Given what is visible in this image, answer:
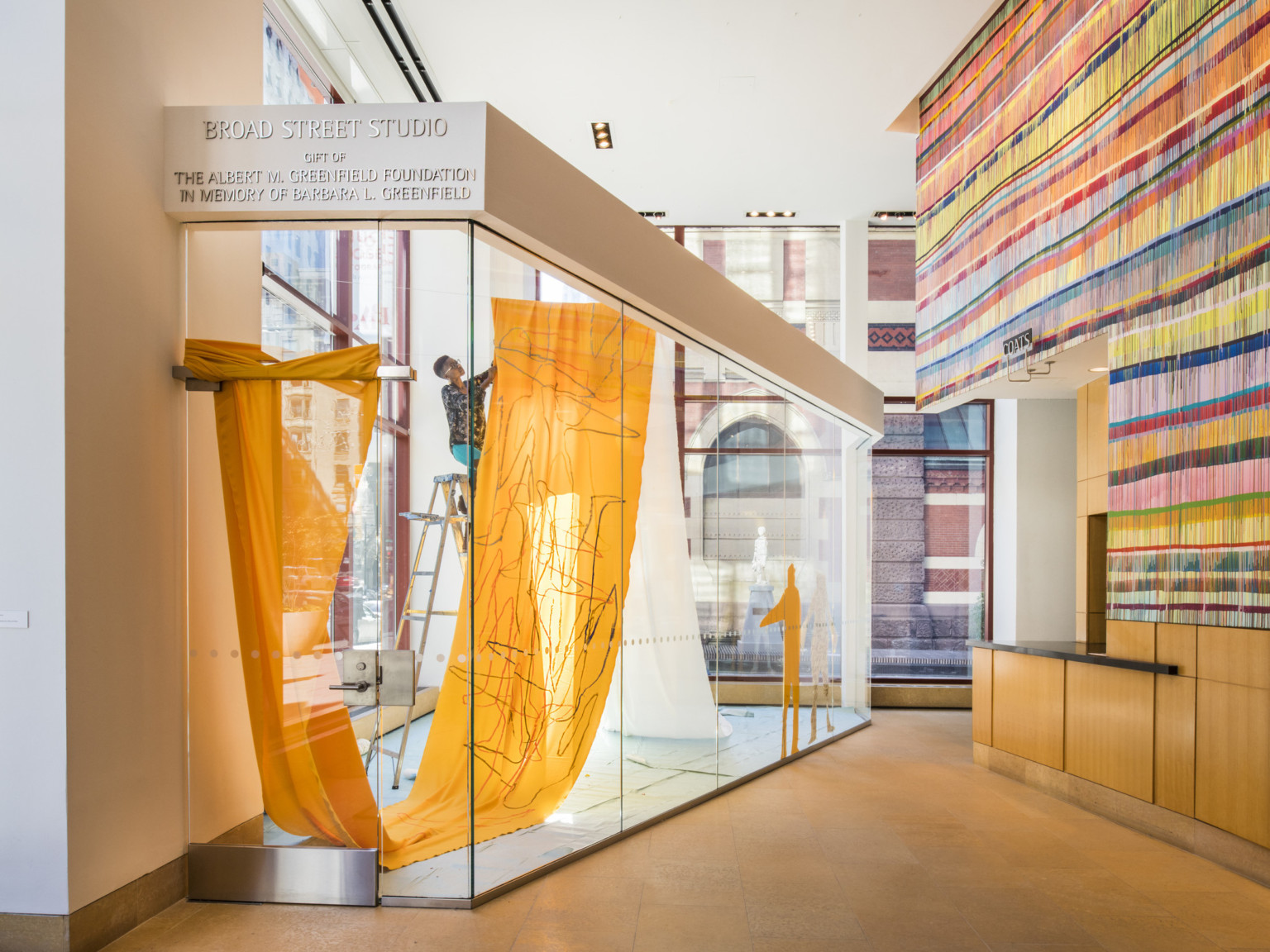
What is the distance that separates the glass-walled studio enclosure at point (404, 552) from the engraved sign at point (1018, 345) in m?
3.20

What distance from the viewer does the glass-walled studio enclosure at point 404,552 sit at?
375 cm

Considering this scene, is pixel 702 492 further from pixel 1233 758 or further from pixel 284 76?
pixel 284 76

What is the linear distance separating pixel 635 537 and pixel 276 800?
2.18 metres

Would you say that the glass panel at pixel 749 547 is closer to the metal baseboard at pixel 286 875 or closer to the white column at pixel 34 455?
the metal baseboard at pixel 286 875

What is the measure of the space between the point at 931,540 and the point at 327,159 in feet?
26.4

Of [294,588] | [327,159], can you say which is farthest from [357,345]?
[294,588]

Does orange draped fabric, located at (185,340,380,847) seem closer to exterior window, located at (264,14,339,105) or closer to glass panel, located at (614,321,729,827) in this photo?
glass panel, located at (614,321,729,827)

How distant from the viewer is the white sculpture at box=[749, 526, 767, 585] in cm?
605

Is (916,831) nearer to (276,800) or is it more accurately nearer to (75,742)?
(276,800)

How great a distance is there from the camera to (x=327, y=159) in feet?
12.0

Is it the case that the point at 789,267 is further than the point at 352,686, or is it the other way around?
the point at 789,267

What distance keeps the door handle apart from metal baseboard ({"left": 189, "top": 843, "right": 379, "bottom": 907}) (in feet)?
2.19

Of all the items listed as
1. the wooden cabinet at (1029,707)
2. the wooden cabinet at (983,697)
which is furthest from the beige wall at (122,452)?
the wooden cabinet at (983,697)

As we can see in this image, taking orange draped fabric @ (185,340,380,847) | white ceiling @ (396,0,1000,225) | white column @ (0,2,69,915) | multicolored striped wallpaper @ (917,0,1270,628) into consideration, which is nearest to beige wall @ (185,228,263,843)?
orange draped fabric @ (185,340,380,847)
